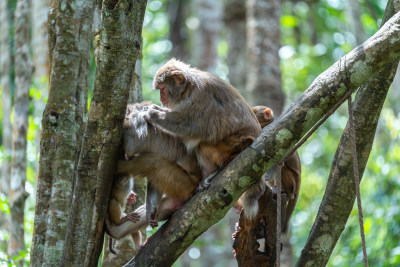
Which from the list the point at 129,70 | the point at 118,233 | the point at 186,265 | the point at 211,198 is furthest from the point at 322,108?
the point at 186,265

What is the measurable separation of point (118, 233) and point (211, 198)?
4.69 feet

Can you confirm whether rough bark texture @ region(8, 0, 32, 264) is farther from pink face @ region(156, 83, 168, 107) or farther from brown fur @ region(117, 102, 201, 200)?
pink face @ region(156, 83, 168, 107)

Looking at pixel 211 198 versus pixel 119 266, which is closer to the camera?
pixel 211 198

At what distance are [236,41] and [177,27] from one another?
4.91 meters

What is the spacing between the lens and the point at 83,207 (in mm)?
4469

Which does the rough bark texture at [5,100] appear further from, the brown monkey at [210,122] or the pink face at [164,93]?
the brown monkey at [210,122]

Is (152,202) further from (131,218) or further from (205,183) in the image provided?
(205,183)

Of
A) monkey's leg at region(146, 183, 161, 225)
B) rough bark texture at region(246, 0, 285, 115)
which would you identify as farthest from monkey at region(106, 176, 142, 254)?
rough bark texture at region(246, 0, 285, 115)

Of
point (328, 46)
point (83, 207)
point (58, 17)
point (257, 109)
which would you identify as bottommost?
point (83, 207)

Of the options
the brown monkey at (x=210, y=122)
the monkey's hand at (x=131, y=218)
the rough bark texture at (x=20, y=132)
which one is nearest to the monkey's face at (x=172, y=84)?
the brown monkey at (x=210, y=122)

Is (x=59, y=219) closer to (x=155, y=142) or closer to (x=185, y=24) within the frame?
(x=155, y=142)

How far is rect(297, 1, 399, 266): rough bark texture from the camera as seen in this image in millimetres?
5219

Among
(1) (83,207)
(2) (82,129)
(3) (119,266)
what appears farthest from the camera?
(3) (119,266)

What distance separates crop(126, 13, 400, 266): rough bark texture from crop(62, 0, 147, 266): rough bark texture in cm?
49
